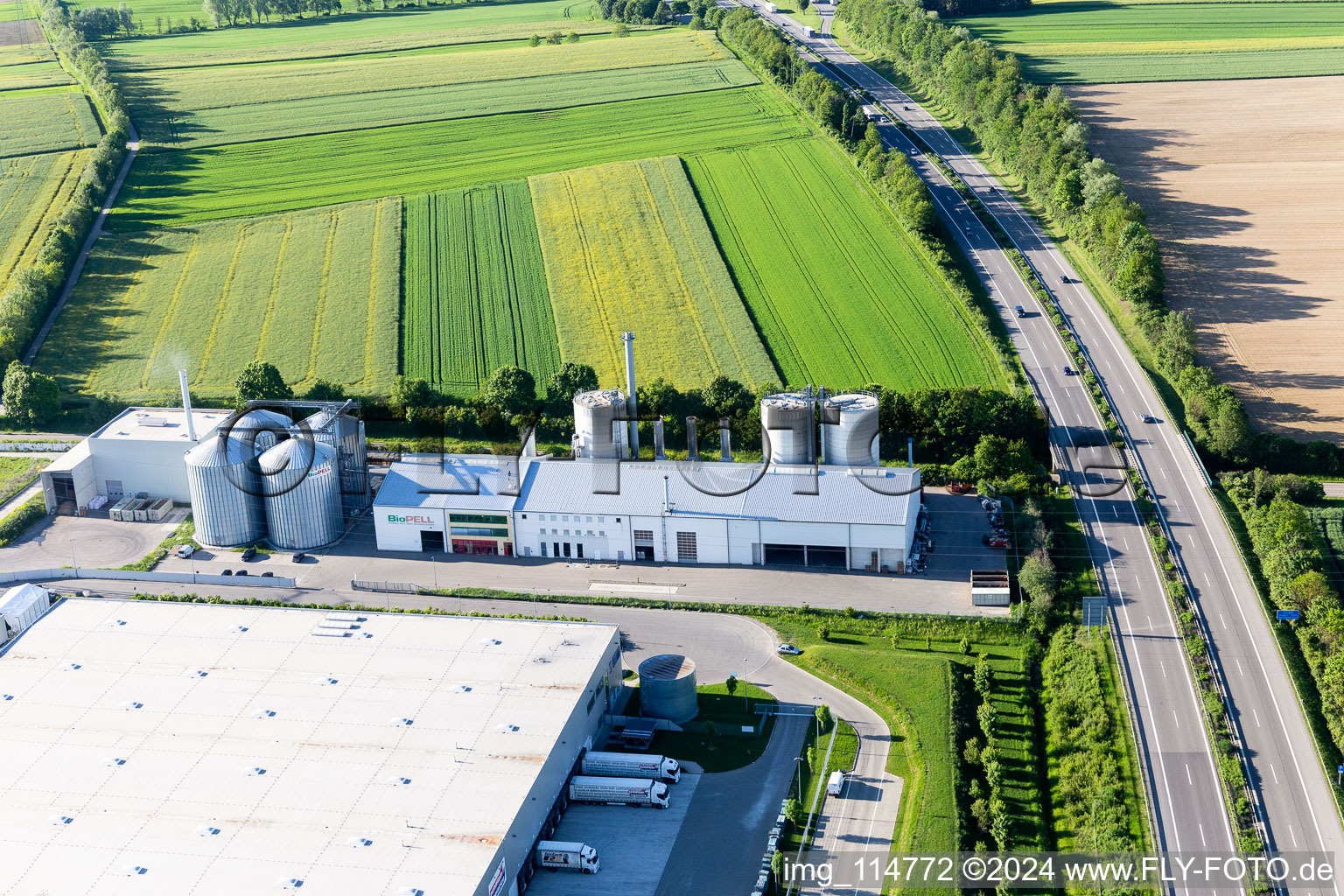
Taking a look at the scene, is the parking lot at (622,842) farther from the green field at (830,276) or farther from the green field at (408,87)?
the green field at (408,87)

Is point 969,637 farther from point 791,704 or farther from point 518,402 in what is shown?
point 518,402

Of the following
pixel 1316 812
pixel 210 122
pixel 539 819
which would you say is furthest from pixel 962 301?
pixel 210 122

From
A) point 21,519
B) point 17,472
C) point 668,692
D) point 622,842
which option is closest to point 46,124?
point 17,472

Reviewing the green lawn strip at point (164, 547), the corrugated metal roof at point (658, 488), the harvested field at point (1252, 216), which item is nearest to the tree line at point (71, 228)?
the green lawn strip at point (164, 547)

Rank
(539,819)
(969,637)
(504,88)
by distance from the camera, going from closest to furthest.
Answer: (539,819) → (969,637) → (504,88)

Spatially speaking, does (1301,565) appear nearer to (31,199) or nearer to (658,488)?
(658,488)
